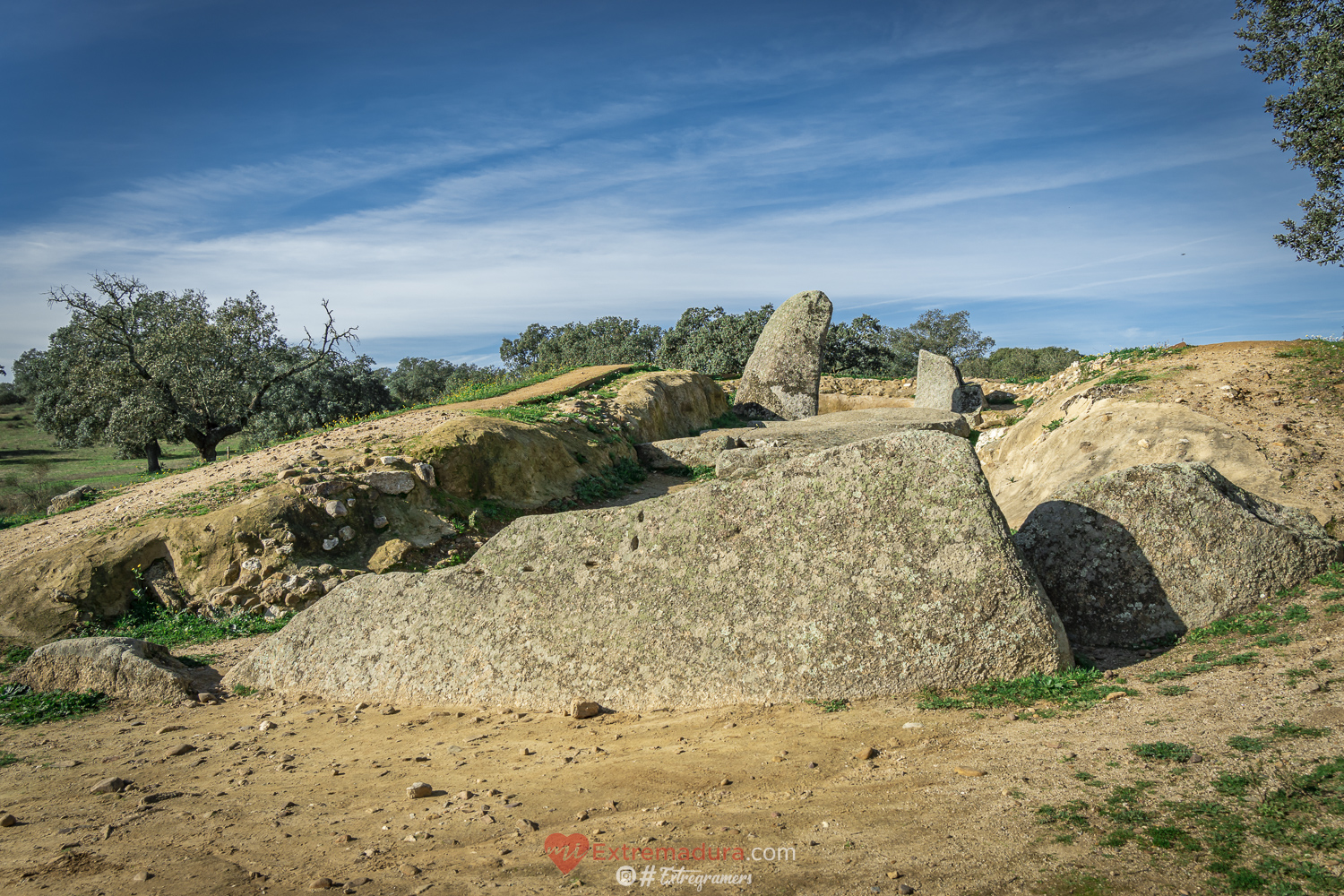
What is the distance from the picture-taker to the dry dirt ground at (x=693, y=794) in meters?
2.97

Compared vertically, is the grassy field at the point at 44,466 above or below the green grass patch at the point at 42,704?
above

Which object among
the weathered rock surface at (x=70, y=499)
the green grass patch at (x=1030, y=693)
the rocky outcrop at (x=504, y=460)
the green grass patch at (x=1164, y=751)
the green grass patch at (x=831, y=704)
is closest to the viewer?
the green grass patch at (x=1164, y=751)

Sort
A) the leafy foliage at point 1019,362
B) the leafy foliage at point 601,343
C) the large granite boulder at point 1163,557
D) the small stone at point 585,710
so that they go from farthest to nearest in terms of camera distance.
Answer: the leafy foliage at point 601,343 → the leafy foliage at point 1019,362 → the large granite boulder at point 1163,557 → the small stone at point 585,710

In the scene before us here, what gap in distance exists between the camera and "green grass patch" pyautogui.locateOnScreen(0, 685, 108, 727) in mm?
6168

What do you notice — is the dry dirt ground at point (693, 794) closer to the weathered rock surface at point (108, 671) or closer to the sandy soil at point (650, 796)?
the sandy soil at point (650, 796)

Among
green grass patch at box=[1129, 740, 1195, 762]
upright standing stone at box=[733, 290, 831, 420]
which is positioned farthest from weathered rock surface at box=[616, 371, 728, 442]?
green grass patch at box=[1129, 740, 1195, 762]

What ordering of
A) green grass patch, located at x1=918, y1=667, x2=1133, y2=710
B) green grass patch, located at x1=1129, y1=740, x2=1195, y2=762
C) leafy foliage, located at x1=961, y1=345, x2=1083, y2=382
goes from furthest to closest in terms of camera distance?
1. leafy foliage, located at x1=961, y1=345, x2=1083, y2=382
2. green grass patch, located at x1=918, y1=667, x2=1133, y2=710
3. green grass patch, located at x1=1129, y1=740, x2=1195, y2=762

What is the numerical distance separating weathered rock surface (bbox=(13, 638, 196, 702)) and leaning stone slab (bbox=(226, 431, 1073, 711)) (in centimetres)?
177

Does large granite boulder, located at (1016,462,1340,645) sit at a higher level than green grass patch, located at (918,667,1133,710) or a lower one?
higher

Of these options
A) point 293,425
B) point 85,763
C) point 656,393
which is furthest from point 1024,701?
point 293,425

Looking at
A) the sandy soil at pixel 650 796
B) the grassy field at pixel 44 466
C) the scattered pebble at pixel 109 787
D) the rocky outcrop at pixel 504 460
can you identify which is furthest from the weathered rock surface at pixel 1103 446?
the grassy field at pixel 44 466

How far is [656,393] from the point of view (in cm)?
1919

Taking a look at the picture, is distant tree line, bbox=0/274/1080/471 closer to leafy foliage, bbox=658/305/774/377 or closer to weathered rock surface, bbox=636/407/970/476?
leafy foliage, bbox=658/305/774/377

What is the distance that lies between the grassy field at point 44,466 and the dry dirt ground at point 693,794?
13.2 meters
